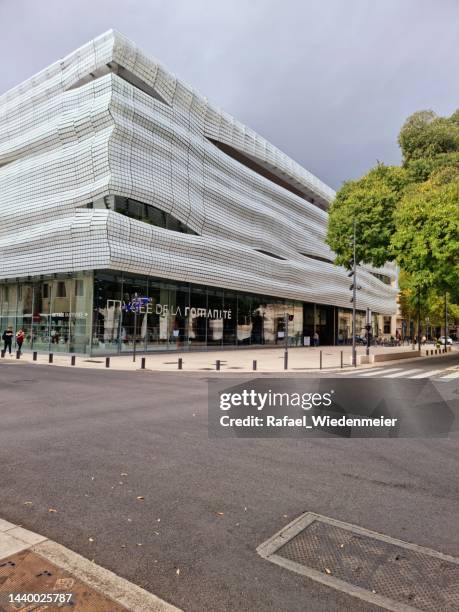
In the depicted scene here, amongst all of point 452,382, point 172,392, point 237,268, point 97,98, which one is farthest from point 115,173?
point 452,382

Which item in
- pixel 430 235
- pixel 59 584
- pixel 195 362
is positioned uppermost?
pixel 430 235

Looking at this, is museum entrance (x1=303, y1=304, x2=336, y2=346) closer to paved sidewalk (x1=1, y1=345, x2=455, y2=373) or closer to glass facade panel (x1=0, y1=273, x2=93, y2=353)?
paved sidewalk (x1=1, y1=345, x2=455, y2=373)

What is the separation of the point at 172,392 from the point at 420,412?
687 centimetres

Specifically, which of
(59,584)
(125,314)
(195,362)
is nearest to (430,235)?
(195,362)

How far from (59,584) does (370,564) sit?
2383mm

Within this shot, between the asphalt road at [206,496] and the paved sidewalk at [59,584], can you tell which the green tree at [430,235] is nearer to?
the asphalt road at [206,496]

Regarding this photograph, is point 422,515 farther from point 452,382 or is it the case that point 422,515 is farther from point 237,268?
point 237,268

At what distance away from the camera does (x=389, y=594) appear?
3018 millimetres

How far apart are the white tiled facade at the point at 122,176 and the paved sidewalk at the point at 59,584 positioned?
25.5 meters

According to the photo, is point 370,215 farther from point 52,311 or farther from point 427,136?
point 52,311

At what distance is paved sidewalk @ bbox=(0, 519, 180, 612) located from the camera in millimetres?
2848

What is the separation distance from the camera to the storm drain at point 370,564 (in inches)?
118

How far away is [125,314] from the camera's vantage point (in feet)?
102

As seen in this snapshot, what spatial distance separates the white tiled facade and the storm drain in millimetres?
25845
